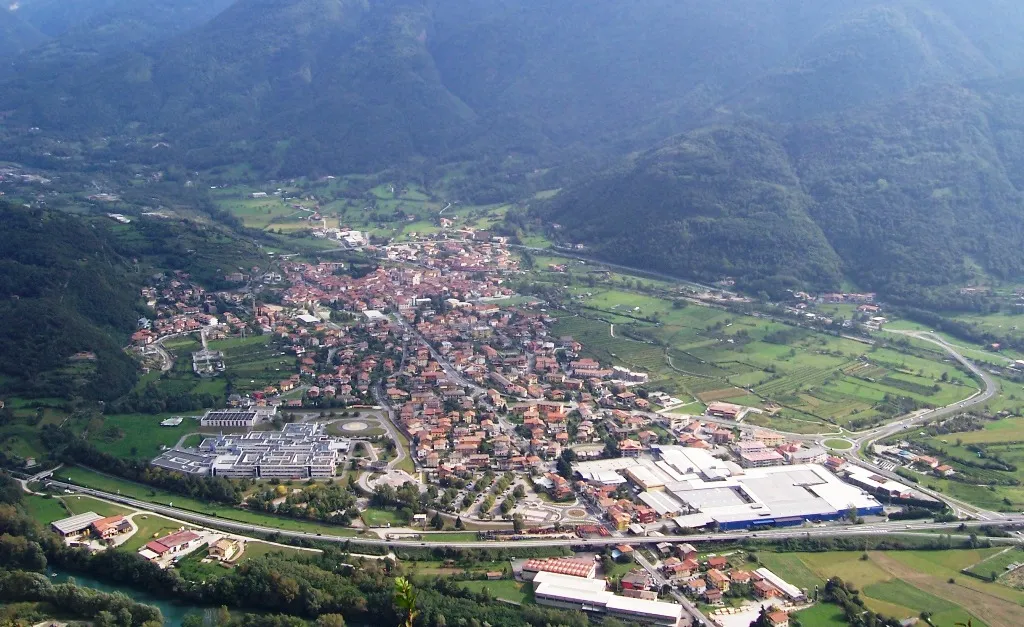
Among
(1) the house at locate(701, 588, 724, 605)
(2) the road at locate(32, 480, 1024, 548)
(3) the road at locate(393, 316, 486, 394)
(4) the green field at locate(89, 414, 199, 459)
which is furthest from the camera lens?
(3) the road at locate(393, 316, 486, 394)

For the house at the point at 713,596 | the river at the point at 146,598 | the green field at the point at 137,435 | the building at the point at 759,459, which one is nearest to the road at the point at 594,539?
the green field at the point at 137,435

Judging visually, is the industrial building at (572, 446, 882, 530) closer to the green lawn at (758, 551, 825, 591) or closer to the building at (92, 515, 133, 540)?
Answer: the green lawn at (758, 551, 825, 591)

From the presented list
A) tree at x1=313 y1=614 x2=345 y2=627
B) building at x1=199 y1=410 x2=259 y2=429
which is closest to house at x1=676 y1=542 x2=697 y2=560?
tree at x1=313 y1=614 x2=345 y2=627

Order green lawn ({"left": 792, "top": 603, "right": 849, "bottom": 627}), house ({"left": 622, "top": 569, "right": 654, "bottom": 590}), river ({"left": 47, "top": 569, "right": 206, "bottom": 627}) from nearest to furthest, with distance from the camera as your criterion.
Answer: river ({"left": 47, "top": 569, "right": 206, "bottom": 627}) < green lawn ({"left": 792, "top": 603, "right": 849, "bottom": 627}) < house ({"left": 622, "top": 569, "right": 654, "bottom": 590})

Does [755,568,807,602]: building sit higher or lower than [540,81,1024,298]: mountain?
lower

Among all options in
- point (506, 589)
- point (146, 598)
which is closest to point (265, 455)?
point (146, 598)

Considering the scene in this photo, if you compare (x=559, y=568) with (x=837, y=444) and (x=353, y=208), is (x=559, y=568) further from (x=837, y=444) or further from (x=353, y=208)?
(x=353, y=208)
